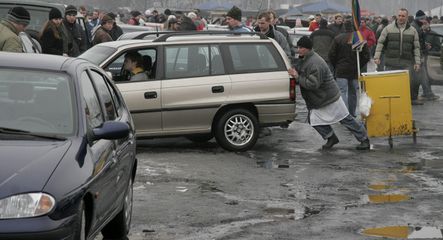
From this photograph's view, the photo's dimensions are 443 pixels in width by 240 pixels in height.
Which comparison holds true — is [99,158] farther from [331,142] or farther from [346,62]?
[346,62]

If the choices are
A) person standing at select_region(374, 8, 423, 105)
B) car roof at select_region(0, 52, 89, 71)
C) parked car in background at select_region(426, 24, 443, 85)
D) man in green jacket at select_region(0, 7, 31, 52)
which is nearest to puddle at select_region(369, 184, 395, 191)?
man in green jacket at select_region(0, 7, 31, 52)

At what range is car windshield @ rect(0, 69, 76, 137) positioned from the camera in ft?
23.7

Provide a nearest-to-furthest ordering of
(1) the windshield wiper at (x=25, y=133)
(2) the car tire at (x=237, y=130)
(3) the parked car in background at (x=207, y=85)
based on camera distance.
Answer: (1) the windshield wiper at (x=25, y=133), (3) the parked car in background at (x=207, y=85), (2) the car tire at (x=237, y=130)

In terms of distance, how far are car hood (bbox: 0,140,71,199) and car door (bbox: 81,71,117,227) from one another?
0.98 feet

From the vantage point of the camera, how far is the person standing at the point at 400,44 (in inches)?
792

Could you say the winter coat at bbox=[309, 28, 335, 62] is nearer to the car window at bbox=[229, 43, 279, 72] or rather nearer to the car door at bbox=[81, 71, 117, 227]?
the car window at bbox=[229, 43, 279, 72]

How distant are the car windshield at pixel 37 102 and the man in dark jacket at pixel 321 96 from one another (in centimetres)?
741

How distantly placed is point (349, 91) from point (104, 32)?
4471mm

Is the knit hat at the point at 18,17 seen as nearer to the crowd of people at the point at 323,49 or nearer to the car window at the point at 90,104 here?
the crowd of people at the point at 323,49

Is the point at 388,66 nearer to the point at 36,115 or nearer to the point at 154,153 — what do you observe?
the point at 154,153

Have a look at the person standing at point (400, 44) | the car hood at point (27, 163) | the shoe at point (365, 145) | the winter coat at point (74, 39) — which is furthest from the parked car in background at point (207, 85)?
the car hood at point (27, 163)

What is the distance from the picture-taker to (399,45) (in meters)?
20.3

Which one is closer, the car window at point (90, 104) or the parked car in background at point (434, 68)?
the car window at point (90, 104)

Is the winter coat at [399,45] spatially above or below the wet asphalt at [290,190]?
above
